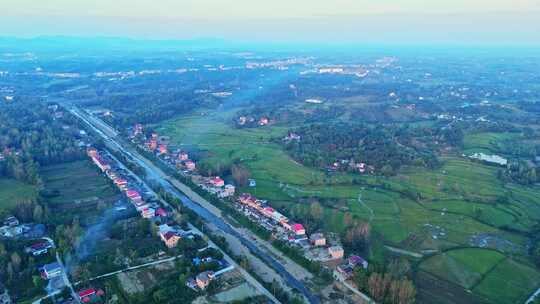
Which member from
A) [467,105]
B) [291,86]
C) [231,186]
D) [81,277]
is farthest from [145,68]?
[81,277]

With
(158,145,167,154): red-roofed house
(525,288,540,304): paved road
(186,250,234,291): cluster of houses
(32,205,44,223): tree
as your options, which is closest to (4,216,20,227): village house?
(32,205,44,223): tree

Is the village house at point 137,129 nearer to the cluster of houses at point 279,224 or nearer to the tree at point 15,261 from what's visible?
the cluster of houses at point 279,224

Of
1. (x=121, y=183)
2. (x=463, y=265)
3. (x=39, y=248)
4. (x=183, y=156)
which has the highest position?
(x=39, y=248)

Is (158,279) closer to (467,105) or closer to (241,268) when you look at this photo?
(241,268)

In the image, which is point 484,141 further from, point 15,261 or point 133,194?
point 15,261

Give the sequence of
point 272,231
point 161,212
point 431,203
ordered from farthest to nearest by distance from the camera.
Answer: point 431,203 < point 161,212 < point 272,231

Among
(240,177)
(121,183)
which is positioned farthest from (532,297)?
(121,183)

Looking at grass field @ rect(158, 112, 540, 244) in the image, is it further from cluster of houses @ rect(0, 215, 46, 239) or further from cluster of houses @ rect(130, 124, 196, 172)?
cluster of houses @ rect(0, 215, 46, 239)
